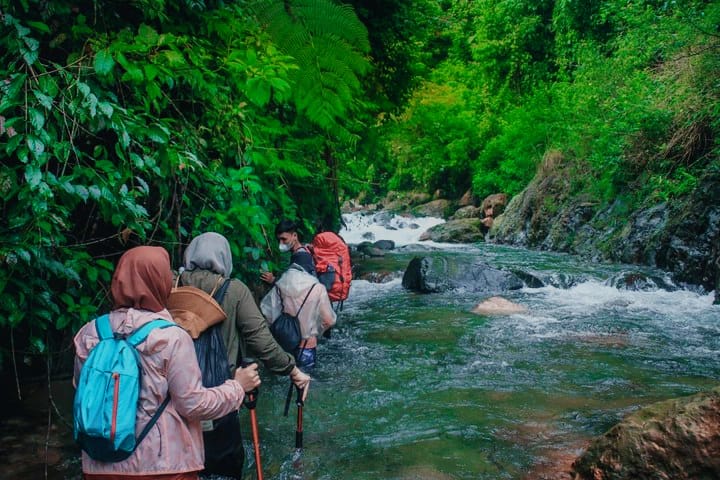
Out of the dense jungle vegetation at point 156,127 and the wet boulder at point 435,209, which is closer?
the dense jungle vegetation at point 156,127

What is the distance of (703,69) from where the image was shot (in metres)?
12.1

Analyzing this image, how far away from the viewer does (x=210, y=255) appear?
338 cm

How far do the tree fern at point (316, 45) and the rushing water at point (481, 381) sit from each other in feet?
8.69

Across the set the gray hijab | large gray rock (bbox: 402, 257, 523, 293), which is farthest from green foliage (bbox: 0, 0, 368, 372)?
large gray rock (bbox: 402, 257, 523, 293)

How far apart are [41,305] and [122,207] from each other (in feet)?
2.26

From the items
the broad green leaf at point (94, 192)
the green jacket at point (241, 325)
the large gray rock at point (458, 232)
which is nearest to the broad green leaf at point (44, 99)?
the broad green leaf at point (94, 192)

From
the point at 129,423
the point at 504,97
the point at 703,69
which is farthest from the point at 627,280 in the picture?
the point at 504,97

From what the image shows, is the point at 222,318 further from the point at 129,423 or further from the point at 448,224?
the point at 448,224

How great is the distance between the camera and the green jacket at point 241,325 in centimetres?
338

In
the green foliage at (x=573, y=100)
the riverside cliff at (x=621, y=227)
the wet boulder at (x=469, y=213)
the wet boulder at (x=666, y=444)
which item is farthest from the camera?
the wet boulder at (x=469, y=213)

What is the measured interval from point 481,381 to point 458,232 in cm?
1712

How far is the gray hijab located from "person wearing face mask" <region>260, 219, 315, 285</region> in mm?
2356

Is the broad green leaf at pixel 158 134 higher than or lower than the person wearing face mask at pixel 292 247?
higher

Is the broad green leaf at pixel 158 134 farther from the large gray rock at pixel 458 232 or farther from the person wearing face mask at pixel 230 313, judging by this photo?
the large gray rock at pixel 458 232
